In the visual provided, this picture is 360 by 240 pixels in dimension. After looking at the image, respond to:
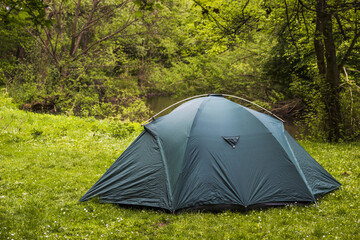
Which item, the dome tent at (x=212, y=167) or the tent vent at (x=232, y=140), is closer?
the dome tent at (x=212, y=167)

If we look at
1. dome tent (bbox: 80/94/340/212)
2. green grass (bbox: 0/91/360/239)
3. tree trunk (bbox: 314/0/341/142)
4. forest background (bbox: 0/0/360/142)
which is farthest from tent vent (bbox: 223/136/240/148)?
tree trunk (bbox: 314/0/341/142)

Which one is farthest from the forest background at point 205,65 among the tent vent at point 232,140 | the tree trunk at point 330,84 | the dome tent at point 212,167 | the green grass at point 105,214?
the tent vent at point 232,140

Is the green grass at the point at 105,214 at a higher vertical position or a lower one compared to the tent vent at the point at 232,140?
lower

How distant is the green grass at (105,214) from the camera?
4582 mm

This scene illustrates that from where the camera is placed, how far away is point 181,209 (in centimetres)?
542

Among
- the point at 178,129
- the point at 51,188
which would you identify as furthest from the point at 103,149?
the point at 178,129

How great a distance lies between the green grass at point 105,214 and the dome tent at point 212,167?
0.77 ft

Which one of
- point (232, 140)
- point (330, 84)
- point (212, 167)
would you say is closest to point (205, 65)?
point (330, 84)

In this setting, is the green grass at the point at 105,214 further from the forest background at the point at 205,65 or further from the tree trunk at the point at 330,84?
the forest background at the point at 205,65

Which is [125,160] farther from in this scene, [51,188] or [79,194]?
[51,188]

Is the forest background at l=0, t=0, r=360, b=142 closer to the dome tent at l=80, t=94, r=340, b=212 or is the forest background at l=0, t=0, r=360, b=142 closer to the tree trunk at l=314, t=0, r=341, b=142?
the tree trunk at l=314, t=0, r=341, b=142

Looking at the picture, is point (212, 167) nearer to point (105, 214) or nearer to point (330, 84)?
point (105, 214)

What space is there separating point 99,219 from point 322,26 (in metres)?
9.85

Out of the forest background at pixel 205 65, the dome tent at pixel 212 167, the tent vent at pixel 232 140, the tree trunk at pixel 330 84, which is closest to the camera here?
the dome tent at pixel 212 167
